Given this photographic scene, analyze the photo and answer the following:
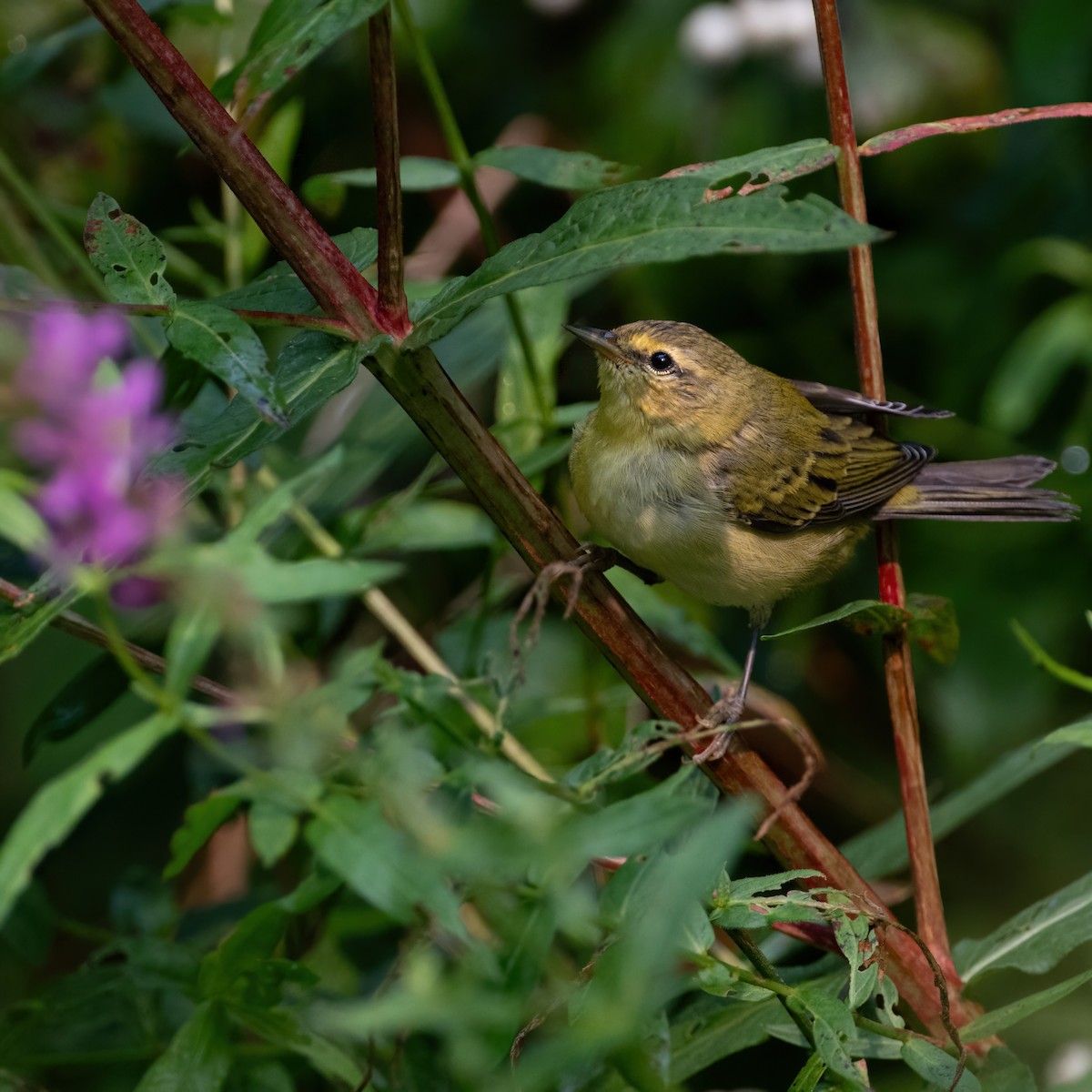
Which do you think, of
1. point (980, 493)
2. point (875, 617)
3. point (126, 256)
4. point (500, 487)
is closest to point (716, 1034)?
point (875, 617)

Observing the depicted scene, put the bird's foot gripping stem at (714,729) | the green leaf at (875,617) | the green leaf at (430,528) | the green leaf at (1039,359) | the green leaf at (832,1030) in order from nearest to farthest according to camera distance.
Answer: the green leaf at (832,1030)
the bird's foot gripping stem at (714,729)
the green leaf at (875,617)
the green leaf at (430,528)
the green leaf at (1039,359)

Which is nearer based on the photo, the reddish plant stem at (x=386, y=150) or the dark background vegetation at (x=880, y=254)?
the reddish plant stem at (x=386, y=150)

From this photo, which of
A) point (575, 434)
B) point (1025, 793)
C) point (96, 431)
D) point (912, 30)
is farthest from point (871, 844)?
point (912, 30)

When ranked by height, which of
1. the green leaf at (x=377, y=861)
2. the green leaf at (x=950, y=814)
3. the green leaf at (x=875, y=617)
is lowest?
the green leaf at (x=950, y=814)

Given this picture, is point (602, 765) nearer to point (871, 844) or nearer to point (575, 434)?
point (871, 844)

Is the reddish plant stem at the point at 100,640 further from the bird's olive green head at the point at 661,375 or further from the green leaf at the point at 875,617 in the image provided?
the bird's olive green head at the point at 661,375

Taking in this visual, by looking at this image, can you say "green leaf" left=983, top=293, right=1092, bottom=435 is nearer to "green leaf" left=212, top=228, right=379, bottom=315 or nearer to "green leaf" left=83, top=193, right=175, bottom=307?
"green leaf" left=212, top=228, right=379, bottom=315

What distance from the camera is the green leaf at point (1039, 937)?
1.74 meters

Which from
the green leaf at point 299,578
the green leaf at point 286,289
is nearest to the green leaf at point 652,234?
the green leaf at point 286,289

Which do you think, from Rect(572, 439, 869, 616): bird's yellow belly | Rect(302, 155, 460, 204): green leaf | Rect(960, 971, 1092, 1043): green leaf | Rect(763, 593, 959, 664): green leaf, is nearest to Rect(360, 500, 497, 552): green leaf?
Rect(572, 439, 869, 616): bird's yellow belly

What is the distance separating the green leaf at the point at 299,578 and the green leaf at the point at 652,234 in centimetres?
47

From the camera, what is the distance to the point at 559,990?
1294 mm

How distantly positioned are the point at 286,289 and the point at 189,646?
79 cm

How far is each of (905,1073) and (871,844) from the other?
73 centimetres
